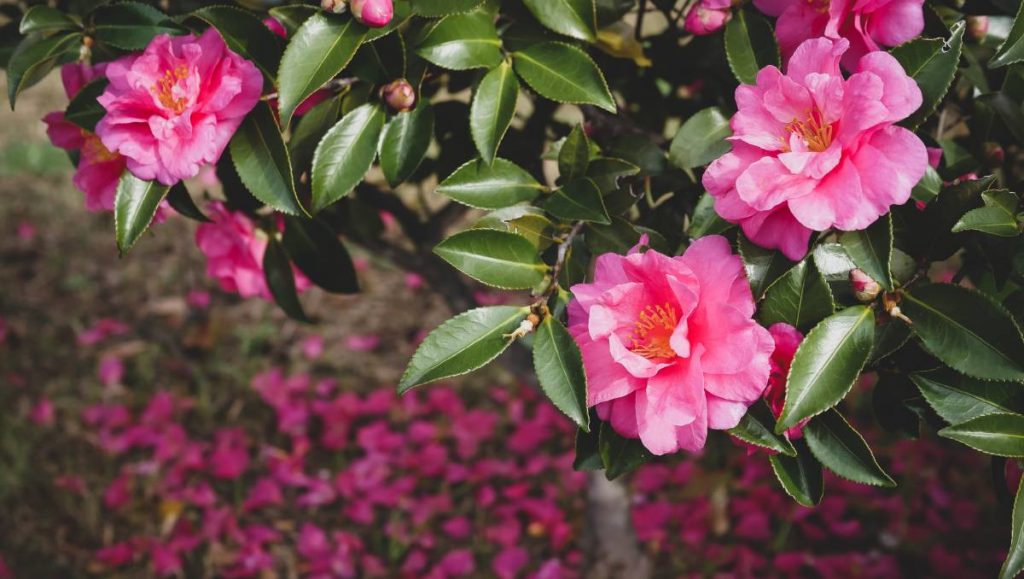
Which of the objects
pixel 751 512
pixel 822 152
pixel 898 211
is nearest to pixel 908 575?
pixel 751 512

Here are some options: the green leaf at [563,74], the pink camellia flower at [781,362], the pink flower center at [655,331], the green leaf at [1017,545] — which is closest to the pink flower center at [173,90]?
the green leaf at [563,74]

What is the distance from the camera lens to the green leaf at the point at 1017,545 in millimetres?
728

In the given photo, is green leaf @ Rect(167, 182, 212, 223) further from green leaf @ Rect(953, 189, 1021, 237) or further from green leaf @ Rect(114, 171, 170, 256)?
green leaf @ Rect(953, 189, 1021, 237)

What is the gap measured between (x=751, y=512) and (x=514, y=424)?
2.43 feet

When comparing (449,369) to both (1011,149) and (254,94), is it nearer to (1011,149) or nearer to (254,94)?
(254,94)

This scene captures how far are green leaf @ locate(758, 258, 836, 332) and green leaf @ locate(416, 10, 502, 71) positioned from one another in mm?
368

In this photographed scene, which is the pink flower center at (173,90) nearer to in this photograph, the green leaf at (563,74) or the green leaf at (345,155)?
the green leaf at (345,155)

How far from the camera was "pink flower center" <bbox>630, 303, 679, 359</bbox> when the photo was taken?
2.58 ft

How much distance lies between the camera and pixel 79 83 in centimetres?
101

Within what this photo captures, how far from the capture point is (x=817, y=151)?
0.75 meters

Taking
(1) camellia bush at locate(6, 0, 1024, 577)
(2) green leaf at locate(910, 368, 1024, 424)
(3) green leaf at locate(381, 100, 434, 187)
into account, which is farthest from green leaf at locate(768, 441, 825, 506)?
(3) green leaf at locate(381, 100, 434, 187)

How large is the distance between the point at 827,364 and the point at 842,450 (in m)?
0.10

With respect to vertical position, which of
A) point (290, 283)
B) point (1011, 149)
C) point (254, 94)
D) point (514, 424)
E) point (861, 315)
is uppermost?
point (254, 94)

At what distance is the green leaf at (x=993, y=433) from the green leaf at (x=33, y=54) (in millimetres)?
918
